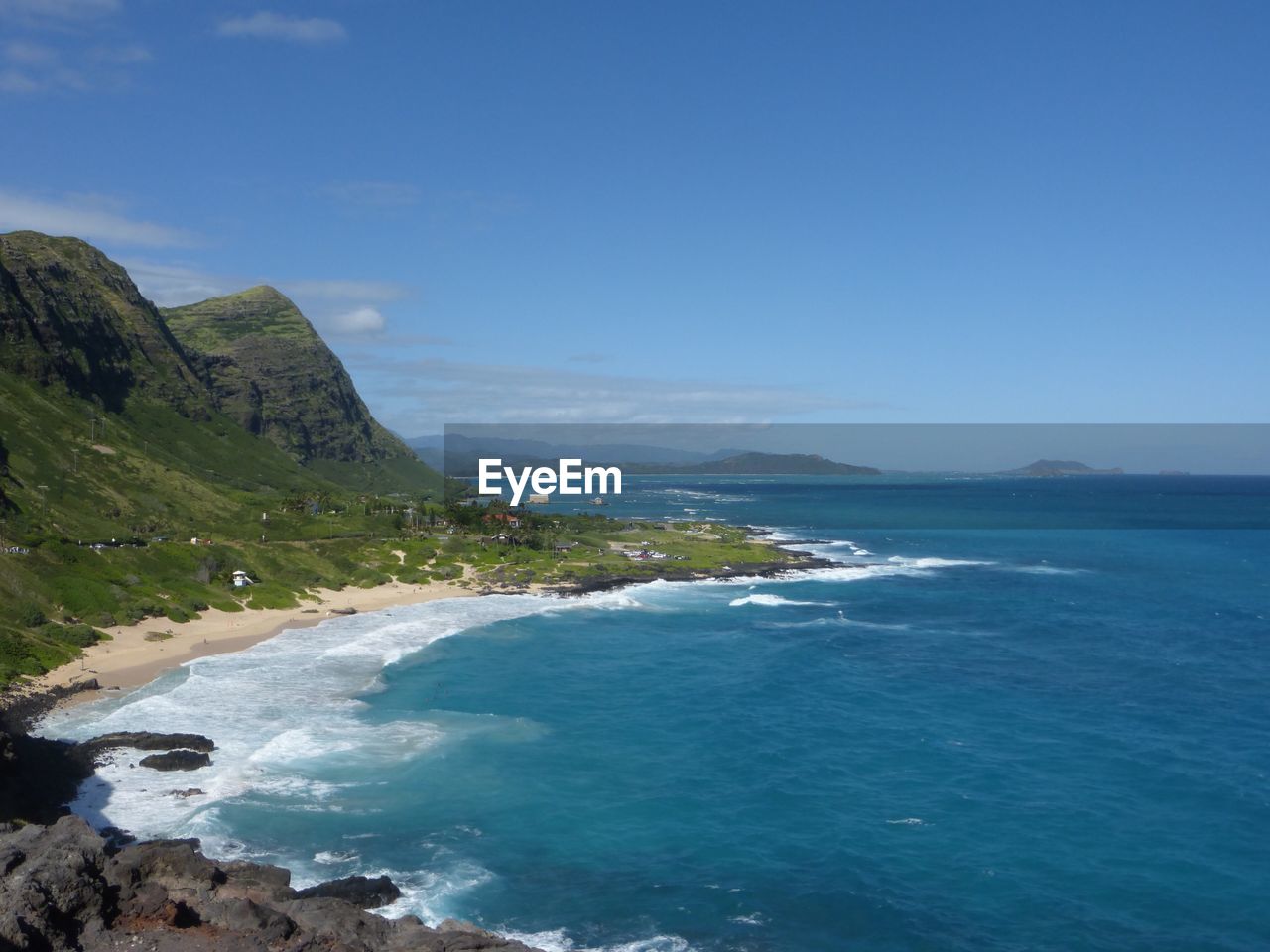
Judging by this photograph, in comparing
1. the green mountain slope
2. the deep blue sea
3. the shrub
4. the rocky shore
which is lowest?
the deep blue sea

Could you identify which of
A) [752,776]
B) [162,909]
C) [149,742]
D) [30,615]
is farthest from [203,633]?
[162,909]

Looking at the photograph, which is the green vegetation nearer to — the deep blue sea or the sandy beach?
the sandy beach

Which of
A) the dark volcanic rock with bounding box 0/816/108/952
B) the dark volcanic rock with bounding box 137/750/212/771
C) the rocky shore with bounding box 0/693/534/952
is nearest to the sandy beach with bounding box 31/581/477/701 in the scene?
the dark volcanic rock with bounding box 137/750/212/771

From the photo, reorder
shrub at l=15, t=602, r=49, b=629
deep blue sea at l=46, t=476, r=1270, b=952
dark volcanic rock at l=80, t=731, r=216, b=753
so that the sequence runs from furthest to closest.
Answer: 1. shrub at l=15, t=602, r=49, b=629
2. dark volcanic rock at l=80, t=731, r=216, b=753
3. deep blue sea at l=46, t=476, r=1270, b=952

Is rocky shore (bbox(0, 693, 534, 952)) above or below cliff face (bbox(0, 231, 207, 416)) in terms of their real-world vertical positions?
below

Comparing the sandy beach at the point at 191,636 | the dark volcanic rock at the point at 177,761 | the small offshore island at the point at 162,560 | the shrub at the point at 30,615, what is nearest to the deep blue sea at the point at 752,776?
the dark volcanic rock at the point at 177,761

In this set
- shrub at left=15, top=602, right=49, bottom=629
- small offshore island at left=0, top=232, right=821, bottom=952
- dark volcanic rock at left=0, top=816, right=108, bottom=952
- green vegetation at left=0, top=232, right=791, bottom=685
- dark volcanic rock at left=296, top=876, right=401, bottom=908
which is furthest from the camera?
green vegetation at left=0, top=232, right=791, bottom=685
